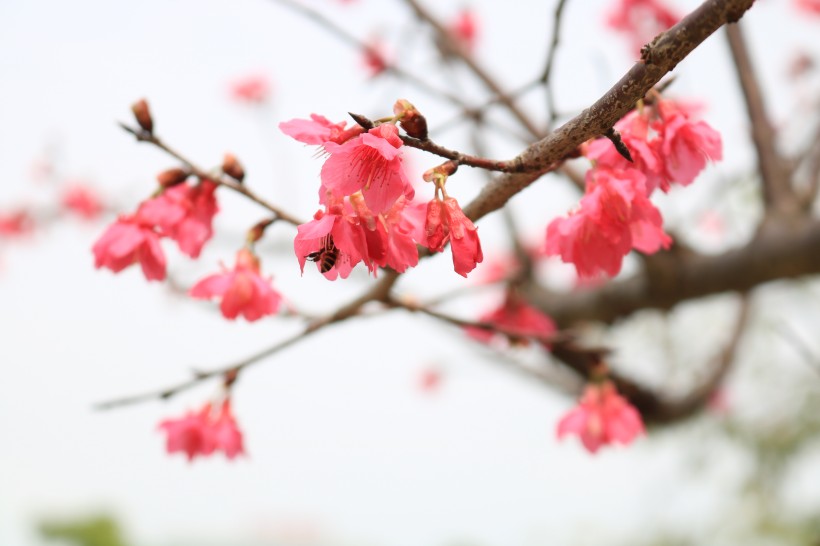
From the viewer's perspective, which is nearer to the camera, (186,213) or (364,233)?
(364,233)

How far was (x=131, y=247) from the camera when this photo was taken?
844 millimetres

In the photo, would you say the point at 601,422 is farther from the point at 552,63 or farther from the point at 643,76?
the point at 643,76

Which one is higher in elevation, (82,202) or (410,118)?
(82,202)

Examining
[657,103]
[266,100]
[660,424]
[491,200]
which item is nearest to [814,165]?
[660,424]

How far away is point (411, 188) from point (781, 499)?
424 cm

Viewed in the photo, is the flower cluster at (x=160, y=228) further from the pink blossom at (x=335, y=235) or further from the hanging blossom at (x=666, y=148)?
the hanging blossom at (x=666, y=148)

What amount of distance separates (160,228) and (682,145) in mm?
661

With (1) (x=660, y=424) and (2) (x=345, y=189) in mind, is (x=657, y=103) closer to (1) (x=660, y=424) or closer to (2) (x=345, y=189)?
(2) (x=345, y=189)

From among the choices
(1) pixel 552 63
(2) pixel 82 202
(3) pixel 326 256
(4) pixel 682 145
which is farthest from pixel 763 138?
(2) pixel 82 202

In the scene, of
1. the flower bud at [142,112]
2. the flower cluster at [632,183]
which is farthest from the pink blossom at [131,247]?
the flower cluster at [632,183]

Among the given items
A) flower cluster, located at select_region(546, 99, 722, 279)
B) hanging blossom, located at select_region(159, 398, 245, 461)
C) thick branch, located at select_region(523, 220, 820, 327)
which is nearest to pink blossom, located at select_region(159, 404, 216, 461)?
hanging blossom, located at select_region(159, 398, 245, 461)

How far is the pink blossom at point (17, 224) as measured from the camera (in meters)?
3.84

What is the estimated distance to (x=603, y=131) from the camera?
0.55m

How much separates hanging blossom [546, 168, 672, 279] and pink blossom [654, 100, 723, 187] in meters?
0.05
